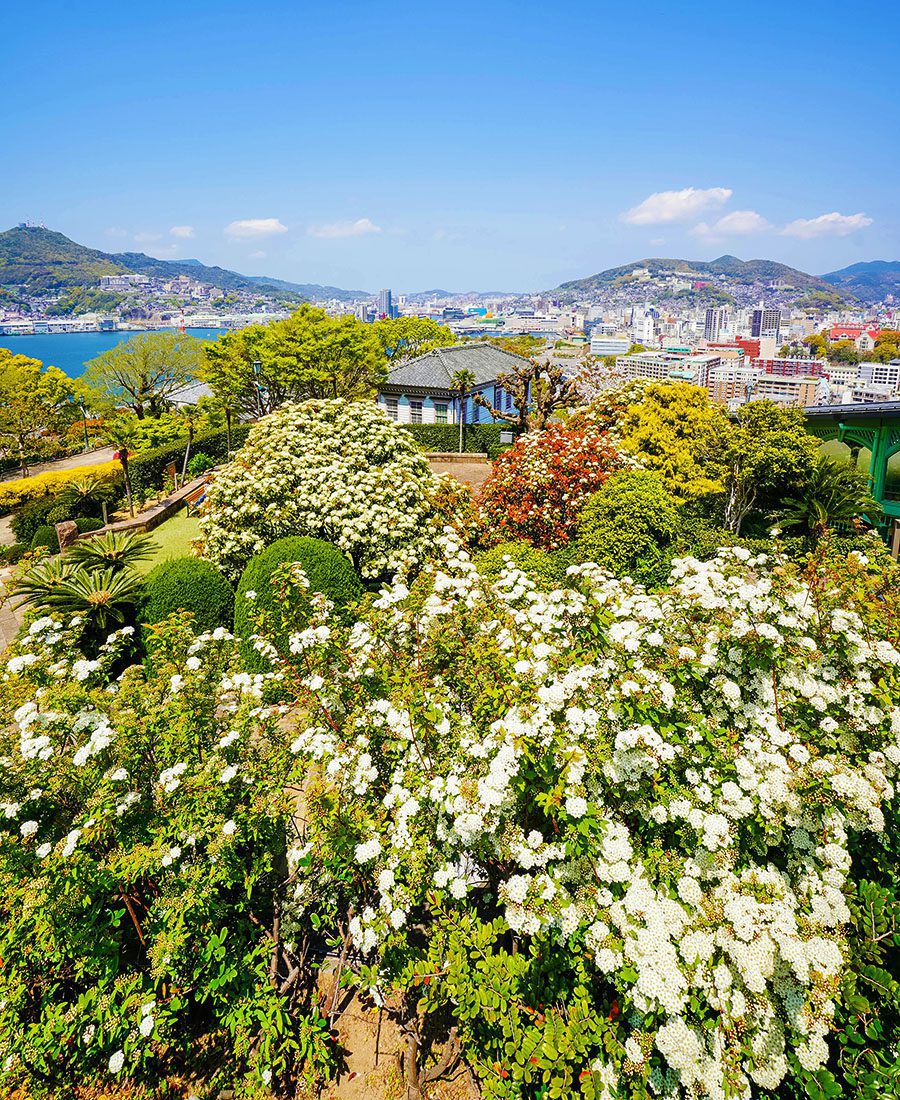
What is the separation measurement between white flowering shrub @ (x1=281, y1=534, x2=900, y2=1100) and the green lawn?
10592 mm

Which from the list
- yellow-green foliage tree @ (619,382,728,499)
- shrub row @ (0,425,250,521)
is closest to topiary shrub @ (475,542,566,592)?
yellow-green foliage tree @ (619,382,728,499)

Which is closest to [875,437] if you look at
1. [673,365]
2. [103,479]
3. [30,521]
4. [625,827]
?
[625,827]

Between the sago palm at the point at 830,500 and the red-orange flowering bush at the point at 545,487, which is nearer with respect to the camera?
the red-orange flowering bush at the point at 545,487

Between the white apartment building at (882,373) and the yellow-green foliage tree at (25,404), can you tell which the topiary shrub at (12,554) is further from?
the white apartment building at (882,373)

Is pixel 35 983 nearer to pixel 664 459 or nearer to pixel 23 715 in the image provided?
pixel 23 715

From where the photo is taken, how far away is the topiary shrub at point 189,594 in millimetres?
8922

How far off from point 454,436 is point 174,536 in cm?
1529

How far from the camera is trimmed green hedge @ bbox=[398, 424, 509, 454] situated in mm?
28109

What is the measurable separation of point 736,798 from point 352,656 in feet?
10.8

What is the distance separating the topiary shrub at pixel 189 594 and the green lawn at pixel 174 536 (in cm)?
436

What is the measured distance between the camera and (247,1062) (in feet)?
14.4

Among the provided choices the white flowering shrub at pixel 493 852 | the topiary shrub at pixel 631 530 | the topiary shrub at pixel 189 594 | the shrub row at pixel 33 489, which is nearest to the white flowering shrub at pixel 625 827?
the white flowering shrub at pixel 493 852

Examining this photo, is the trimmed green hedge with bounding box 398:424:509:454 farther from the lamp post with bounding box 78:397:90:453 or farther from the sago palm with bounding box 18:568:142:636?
the sago palm with bounding box 18:568:142:636

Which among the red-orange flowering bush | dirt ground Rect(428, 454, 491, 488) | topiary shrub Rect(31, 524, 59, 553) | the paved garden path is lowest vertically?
the paved garden path
